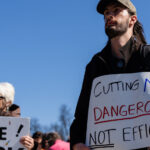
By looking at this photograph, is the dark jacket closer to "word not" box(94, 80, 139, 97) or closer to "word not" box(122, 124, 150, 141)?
"word not" box(94, 80, 139, 97)

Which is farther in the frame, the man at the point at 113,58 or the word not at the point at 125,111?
the man at the point at 113,58

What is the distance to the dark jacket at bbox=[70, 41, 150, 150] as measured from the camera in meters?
2.13

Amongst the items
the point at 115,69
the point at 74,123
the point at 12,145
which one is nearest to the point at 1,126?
the point at 12,145

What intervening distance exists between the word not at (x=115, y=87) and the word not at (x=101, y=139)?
0.74 ft

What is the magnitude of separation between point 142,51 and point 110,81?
0.82 ft

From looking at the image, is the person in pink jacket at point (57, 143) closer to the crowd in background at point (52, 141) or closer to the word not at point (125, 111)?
the crowd in background at point (52, 141)

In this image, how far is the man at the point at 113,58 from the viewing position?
214 centimetres

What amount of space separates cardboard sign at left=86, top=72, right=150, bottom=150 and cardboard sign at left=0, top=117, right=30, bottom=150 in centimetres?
136

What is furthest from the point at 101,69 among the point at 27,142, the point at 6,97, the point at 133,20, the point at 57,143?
the point at 57,143

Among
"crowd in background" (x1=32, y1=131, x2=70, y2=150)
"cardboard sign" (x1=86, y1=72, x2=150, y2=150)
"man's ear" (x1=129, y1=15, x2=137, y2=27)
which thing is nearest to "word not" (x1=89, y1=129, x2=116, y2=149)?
"cardboard sign" (x1=86, y1=72, x2=150, y2=150)

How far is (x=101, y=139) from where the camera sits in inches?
81.4

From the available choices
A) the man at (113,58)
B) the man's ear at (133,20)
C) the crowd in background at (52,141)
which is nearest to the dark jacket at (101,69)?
the man at (113,58)

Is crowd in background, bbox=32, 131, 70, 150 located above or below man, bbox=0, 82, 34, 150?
below

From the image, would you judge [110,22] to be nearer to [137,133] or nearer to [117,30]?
[117,30]
